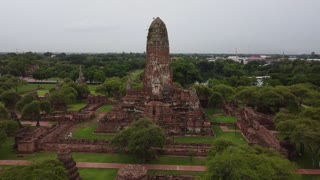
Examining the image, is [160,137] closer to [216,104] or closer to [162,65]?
[162,65]

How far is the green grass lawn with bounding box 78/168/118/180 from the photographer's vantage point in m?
28.3

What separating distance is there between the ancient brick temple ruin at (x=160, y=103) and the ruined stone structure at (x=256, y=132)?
5.72 meters

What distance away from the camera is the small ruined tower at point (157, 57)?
49.2 m

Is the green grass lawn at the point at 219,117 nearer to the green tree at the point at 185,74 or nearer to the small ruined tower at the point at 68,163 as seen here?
the green tree at the point at 185,74

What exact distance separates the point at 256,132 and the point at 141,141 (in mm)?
20155

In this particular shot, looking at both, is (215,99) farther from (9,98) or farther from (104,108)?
(9,98)

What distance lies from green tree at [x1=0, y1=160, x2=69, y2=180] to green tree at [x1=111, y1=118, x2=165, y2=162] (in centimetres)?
912

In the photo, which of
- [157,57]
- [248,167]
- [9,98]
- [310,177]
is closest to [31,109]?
[9,98]

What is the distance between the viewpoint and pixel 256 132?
4284cm

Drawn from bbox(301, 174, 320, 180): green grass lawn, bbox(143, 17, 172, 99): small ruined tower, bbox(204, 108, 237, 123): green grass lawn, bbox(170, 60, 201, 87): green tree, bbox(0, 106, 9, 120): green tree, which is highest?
bbox(143, 17, 172, 99): small ruined tower

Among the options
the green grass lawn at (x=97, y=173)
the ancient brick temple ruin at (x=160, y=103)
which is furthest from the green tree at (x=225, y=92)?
the green grass lawn at (x=97, y=173)

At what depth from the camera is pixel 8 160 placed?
3275 cm

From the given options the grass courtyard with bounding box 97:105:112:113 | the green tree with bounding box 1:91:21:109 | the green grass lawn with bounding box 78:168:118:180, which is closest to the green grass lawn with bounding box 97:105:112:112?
the grass courtyard with bounding box 97:105:112:113

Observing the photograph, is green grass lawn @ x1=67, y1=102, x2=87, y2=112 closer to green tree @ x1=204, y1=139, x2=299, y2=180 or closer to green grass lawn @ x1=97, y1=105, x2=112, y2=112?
green grass lawn @ x1=97, y1=105, x2=112, y2=112
